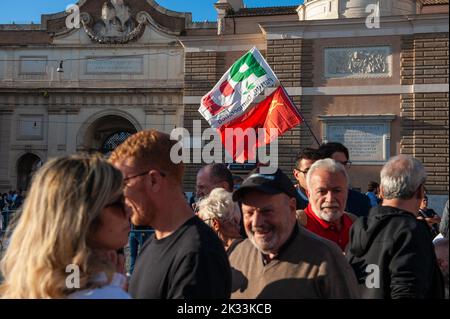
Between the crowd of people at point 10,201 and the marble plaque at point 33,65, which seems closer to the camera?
the crowd of people at point 10,201

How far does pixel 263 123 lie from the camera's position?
1112cm

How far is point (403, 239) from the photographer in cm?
271

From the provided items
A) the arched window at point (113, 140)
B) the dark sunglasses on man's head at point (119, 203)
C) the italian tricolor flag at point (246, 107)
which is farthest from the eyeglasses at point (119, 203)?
the arched window at point (113, 140)

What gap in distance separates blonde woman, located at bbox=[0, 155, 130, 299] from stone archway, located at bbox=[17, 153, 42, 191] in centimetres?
2571

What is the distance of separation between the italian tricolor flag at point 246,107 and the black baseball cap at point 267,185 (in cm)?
745

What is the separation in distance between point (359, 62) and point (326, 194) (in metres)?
17.7

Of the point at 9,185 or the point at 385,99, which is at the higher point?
the point at 385,99

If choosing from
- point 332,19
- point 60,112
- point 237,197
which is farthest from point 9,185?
point 237,197

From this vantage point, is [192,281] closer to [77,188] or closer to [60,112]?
[77,188]

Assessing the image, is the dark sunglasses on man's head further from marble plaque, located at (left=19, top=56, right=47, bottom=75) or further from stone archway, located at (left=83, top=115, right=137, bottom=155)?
marble plaque, located at (left=19, top=56, right=47, bottom=75)

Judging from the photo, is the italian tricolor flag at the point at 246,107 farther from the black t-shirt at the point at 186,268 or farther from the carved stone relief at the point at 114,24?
the carved stone relief at the point at 114,24

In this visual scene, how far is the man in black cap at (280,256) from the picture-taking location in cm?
244

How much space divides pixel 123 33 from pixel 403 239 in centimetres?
2490

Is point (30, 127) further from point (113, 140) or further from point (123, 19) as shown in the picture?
point (123, 19)
